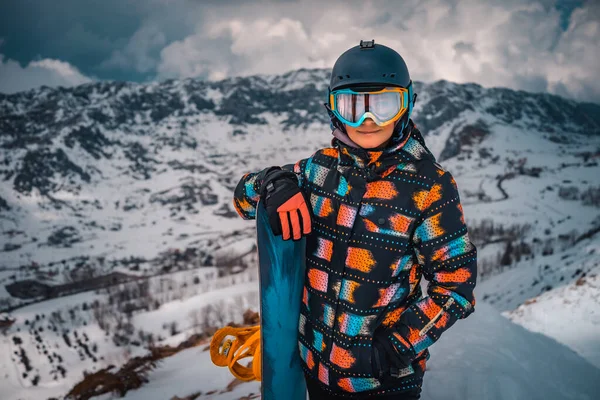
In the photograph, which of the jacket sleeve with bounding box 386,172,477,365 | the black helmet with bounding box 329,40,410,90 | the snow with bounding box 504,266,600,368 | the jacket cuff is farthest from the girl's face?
the snow with bounding box 504,266,600,368

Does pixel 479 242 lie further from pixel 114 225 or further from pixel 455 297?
pixel 114 225

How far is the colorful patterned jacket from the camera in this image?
2150 mm

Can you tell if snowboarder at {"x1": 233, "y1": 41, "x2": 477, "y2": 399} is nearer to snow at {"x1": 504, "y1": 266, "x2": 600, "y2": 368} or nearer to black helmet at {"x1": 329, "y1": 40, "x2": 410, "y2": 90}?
black helmet at {"x1": 329, "y1": 40, "x2": 410, "y2": 90}

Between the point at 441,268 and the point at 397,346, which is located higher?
the point at 441,268

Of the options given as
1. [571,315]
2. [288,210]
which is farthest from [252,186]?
[571,315]

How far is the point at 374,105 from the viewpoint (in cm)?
240

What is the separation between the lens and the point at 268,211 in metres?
2.38

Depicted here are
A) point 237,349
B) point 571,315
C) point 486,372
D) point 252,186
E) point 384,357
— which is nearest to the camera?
point 384,357

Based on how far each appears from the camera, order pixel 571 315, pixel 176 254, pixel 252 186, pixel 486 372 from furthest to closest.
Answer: pixel 176 254
pixel 571 315
pixel 486 372
pixel 252 186

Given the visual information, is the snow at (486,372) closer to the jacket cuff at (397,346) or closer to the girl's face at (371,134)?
A: the jacket cuff at (397,346)

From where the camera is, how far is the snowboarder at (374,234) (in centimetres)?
216

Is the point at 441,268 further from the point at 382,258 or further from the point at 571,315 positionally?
the point at 571,315

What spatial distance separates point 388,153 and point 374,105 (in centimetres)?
38

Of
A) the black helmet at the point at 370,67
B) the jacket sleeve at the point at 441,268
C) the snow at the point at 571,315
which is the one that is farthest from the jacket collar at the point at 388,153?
the snow at the point at 571,315
